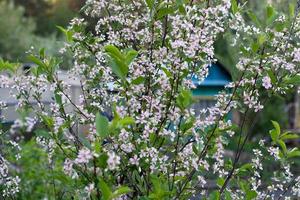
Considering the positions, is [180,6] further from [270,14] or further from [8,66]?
[8,66]

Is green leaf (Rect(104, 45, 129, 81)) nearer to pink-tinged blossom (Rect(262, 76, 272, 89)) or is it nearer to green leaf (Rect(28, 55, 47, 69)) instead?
green leaf (Rect(28, 55, 47, 69))

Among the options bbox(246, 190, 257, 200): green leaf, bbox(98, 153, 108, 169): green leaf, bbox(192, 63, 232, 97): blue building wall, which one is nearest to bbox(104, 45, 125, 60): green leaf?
bbox(98, 153, 108, 169): green leaf

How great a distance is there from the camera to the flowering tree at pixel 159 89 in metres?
2.36

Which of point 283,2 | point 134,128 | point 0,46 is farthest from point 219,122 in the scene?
point 0,46

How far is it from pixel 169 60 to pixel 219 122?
0.34 meters

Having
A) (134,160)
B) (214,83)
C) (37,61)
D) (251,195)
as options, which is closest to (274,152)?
(251,195)

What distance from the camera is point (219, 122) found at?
2.48 metres

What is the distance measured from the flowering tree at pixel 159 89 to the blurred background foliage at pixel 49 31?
18 cm

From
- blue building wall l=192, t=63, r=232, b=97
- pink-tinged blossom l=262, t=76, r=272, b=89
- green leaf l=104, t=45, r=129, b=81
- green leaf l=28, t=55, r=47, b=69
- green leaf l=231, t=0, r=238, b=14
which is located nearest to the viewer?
green leaf l=104, t=45, r=129, b=81

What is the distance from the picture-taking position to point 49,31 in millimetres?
29422

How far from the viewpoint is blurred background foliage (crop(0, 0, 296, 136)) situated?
970 cm

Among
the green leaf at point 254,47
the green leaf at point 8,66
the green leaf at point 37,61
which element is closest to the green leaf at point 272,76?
the green leaf at point 254,47

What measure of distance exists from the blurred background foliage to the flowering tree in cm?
18

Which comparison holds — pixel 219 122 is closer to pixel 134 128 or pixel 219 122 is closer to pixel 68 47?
pixel 134 128
